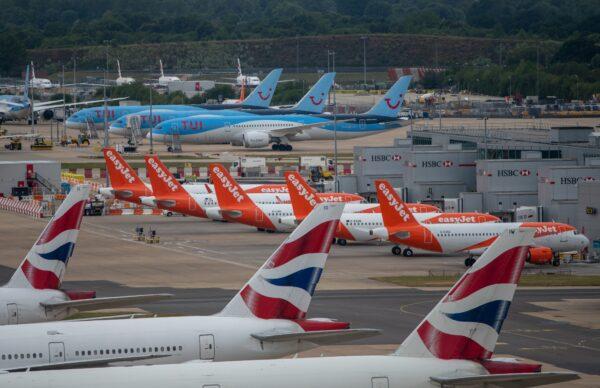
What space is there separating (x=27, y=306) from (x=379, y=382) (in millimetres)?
14235

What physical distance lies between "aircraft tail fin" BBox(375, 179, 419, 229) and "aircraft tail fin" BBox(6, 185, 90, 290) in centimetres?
3801

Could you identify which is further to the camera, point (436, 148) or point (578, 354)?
point (436, 148)

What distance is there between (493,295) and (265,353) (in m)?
7.28

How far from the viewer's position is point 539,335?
169ft

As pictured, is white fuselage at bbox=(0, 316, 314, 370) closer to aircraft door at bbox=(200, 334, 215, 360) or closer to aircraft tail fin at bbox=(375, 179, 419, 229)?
aircraft door at bbox=(200, 334, 215, 360)

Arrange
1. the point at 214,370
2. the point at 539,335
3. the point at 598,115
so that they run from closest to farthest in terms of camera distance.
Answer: the point at 214,370
the point at 539,335
the point at 598,115

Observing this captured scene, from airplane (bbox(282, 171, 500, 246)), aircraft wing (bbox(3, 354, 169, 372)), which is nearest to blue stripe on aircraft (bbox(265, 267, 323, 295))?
aircraft wing (bbox(3, 354, 169, 372))

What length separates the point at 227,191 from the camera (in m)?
87.6

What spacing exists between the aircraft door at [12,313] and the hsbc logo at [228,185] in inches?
1864

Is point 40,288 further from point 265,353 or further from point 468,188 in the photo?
point 468,188

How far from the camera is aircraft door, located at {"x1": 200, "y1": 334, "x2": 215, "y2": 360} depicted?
112 feet

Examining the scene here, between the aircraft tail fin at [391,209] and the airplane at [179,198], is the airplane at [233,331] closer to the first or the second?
the aircraft tail fin at [391,209]

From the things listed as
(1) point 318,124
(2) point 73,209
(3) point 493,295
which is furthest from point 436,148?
(3) point 493,295

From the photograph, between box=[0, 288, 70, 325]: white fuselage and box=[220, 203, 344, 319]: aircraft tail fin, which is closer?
box=[220, 203, 344, 319]: aircraft tail fin
